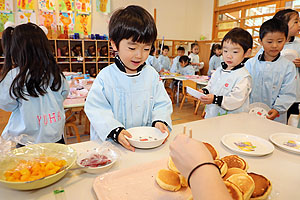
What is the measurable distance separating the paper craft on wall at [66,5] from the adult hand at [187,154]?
706 centimetres

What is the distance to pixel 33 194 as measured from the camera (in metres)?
0.63

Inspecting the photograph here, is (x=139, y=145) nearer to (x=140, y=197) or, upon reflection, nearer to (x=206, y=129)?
(x=140, y=197)

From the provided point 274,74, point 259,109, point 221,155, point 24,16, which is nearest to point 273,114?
point 259,109

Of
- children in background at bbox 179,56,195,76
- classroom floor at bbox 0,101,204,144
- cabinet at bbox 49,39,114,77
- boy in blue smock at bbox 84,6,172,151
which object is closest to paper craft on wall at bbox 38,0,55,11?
cabinet at bbox 49,39,114,77

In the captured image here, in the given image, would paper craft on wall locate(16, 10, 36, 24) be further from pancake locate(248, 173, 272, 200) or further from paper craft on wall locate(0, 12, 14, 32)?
pancake locate(248, 173, 272, 200)

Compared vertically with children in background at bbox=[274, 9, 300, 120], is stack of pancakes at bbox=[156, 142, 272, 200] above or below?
below

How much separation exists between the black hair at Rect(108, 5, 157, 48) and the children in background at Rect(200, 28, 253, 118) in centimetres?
68

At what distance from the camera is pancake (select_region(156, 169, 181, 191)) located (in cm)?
65

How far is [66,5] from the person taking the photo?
6246 millimetres

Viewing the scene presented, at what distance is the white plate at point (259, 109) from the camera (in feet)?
5.60

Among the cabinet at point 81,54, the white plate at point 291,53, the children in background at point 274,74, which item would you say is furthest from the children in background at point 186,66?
the children in background at point 274,74

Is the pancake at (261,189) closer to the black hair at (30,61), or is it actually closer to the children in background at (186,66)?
the black hair at (30,61)

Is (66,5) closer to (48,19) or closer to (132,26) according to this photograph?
(48,19)

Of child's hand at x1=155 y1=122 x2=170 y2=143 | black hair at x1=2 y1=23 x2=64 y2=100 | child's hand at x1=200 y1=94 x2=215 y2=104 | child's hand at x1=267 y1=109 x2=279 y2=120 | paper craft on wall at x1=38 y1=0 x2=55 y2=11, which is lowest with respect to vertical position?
child's hand at x1=267 y1=109 x2=279 y2=120
